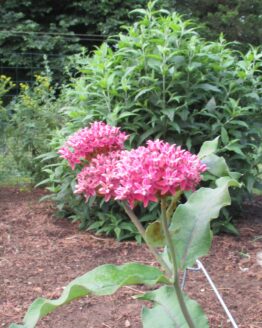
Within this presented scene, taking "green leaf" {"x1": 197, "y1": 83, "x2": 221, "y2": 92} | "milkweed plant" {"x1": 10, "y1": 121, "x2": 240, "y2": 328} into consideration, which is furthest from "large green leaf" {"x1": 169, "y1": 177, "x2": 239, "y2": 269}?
"green leaf" {"x1": 197, "y1": 83, "x2": 221, "y2": 92}

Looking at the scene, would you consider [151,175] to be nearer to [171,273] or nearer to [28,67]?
[171,273]

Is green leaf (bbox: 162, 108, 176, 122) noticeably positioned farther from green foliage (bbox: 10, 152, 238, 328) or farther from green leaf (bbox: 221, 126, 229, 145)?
green foliage (bbox: 10, 152, 238, 328)

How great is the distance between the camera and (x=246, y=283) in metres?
3.53

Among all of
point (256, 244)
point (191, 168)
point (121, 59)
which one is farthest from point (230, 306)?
point (121, 59)

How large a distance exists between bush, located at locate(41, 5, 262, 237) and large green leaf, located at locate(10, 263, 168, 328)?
2.47 m

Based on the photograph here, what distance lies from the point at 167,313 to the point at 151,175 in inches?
29.6

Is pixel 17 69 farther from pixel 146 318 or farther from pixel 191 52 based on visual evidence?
pixel 146 318

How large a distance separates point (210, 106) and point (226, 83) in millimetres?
323

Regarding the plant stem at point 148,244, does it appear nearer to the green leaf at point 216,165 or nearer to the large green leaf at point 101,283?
the large green leaf at point 101,283

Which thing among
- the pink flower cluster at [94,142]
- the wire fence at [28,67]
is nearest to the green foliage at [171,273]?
the pink flower cluster at [94,142]

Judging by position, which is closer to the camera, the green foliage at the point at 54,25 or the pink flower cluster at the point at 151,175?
the pink flower cluster at the point at 151,175

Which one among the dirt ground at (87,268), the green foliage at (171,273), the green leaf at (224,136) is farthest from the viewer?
the green leaf at (224,136)

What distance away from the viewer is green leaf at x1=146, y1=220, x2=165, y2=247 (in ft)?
5.66

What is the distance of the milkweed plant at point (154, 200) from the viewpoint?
5.05ft
